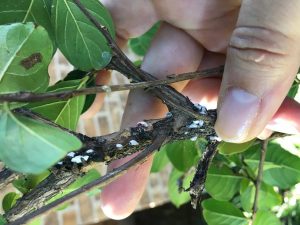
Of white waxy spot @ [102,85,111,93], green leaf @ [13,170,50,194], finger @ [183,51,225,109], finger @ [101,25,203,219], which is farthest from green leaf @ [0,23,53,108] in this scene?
finger @ [183,51,225,109]

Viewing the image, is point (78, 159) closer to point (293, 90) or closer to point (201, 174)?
point (201, 174)

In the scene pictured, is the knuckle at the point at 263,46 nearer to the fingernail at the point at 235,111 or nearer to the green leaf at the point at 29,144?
the fingernail at the point at 235,111

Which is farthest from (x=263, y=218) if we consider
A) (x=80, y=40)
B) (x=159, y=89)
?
(x=80, y=40)

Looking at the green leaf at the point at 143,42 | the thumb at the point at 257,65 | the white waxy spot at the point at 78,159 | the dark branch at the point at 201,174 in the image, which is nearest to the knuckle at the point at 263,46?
the thumb at the point at 257,65

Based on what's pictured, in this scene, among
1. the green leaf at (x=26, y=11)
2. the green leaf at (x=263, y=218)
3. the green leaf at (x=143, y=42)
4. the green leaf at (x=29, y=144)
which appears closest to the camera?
the green leaf at (x=29, y=144)

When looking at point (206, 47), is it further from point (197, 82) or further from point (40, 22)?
point (40, 22)

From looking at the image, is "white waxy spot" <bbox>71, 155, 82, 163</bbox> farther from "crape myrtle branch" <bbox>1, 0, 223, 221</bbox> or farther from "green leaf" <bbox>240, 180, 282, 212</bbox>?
"green leaf" <bbox>240, 180, 282, 212</bbox>
